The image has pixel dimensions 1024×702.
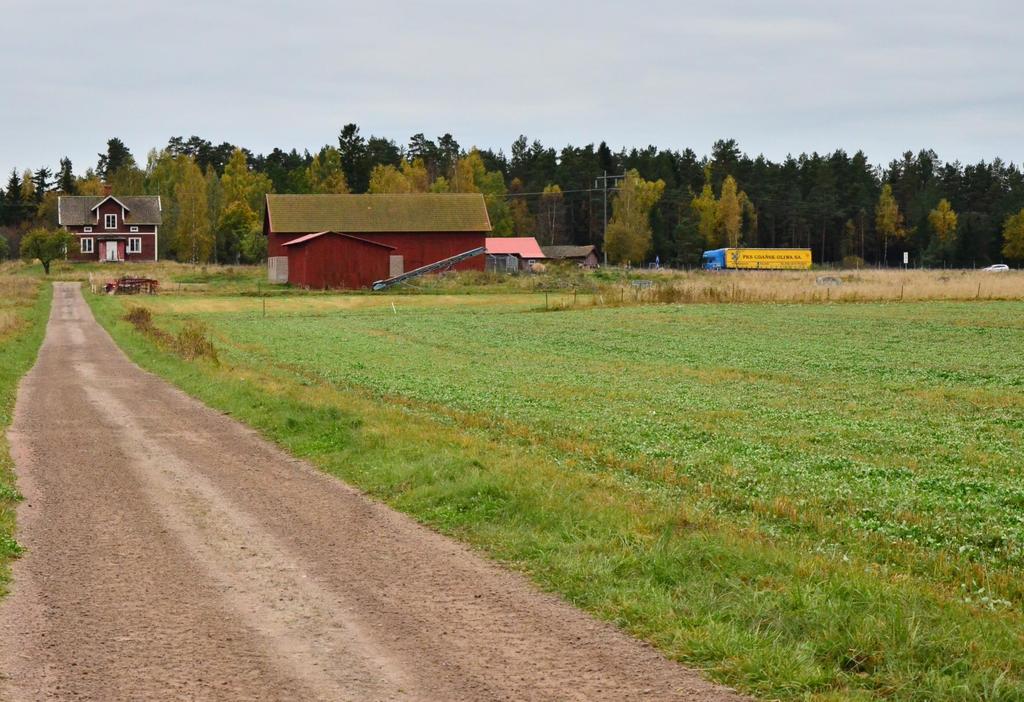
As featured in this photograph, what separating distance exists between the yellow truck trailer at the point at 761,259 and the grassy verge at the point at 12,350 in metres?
70.8

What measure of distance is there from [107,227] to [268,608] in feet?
367

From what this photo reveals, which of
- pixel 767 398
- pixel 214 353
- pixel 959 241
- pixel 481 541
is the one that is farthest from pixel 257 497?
pixel 959 241

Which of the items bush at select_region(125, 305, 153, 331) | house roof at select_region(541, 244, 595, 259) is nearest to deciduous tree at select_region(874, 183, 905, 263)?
house roof at select_region(541, 244, 595, 259)

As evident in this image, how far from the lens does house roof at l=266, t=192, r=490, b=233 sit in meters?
90.0

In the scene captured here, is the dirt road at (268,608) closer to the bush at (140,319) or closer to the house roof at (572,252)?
the bush at (140,319)

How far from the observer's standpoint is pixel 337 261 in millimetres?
81562

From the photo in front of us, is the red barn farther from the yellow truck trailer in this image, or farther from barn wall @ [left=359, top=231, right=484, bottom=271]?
the yellow truck trailer

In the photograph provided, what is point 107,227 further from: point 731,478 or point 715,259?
point 731,478

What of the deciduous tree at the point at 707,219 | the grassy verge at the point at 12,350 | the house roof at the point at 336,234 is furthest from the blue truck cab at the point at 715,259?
the grassy verge at the point at 12,350

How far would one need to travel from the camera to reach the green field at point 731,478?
7.71 metres

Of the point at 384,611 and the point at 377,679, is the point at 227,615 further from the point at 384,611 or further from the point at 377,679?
the point at 377,679

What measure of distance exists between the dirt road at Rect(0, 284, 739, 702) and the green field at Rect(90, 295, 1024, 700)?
0.58m

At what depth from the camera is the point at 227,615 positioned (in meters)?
8.52

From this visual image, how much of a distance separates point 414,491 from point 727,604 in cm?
526
